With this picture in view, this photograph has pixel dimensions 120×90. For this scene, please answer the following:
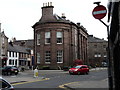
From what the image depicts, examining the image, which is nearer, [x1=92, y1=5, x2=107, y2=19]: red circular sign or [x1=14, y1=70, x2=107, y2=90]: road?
[x1=92, y1=5, x2=107, y2=19]: red circular sign

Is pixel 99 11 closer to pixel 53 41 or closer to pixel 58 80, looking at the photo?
pixel 58 80

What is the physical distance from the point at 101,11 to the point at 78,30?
42387 mm

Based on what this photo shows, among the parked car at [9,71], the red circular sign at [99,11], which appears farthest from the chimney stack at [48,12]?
the red circular sign at [99,11]

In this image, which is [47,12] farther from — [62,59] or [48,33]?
[62,59]

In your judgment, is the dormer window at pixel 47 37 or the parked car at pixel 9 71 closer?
the parked car at pixel 9 71

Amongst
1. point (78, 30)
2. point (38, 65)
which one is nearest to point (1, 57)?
point (38, 65)

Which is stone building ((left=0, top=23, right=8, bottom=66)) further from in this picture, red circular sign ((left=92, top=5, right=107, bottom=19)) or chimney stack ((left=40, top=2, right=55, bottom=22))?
red circular sign ((left=92, top=5, right=107, bottom=19))

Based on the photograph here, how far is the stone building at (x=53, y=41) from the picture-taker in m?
42.5

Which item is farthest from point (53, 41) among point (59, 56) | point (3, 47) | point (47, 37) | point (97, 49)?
point (97, 49)

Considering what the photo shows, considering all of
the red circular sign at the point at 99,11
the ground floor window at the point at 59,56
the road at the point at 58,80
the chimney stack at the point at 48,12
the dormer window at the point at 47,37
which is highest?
the chimney stack at the point at 48,12

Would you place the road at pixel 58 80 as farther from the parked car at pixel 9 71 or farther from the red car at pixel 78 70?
the parked car at pixel 9 71

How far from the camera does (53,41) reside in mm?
42594

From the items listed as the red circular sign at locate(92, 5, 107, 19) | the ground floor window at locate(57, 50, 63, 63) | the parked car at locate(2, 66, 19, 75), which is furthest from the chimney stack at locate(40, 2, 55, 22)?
the red circular sign at locate(92, 5, 107, 19)

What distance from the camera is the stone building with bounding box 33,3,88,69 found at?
42500 mm
